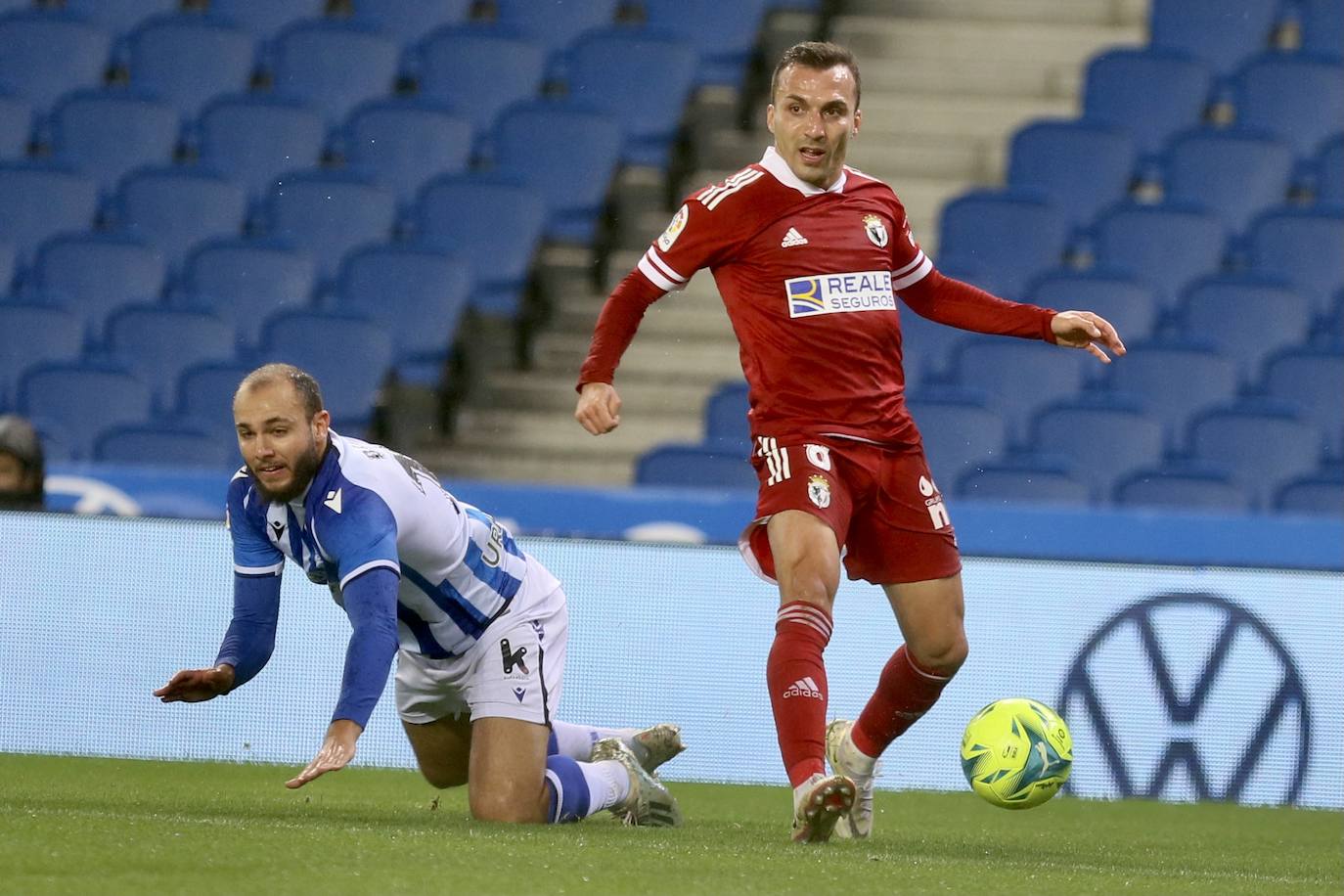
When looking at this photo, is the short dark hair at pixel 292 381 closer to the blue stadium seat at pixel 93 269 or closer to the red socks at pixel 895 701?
the red socks at pixel 895 701

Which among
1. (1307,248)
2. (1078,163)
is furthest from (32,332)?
(1307,248)

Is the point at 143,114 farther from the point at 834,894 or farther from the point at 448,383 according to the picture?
the point at 834,894

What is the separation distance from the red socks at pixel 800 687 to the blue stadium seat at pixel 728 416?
459cm

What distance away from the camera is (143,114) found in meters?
11.3

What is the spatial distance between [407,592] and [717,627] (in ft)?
7.47

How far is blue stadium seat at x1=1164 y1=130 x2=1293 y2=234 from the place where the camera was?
433 inches

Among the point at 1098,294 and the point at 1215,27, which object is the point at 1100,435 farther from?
the point at 1215,27

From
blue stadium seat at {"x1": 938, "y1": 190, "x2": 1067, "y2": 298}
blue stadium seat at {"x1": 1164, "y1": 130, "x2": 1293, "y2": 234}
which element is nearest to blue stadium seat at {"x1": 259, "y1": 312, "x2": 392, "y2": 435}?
blue stadium seat at {"x1": 938, "y1": 190, "x2": 1067, "y2": 298}

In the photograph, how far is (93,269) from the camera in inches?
411

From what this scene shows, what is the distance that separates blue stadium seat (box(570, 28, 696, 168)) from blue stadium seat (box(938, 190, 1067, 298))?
196 centimetres

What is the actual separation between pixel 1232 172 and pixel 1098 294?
1658 millimetres

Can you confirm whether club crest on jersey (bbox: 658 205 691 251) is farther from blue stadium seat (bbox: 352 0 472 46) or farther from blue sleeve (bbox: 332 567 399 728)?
blue stadium seat (bbox: 352 0 472 46)

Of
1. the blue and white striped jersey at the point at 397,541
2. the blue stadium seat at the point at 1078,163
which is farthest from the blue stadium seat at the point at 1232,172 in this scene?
the blue and white striped jersey at the point at 397,541

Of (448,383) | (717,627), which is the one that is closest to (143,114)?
(448,383)
